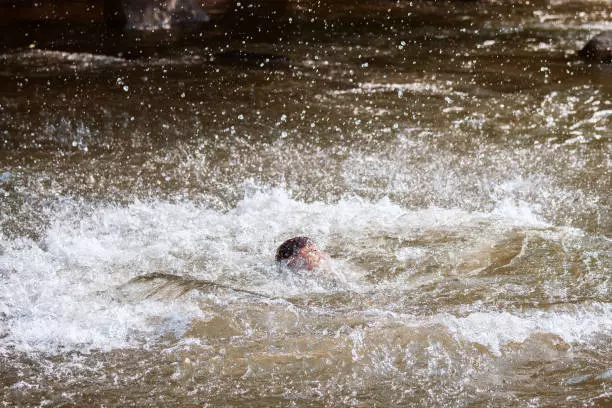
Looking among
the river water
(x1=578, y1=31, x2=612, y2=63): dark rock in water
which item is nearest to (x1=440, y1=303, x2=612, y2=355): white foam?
the river water

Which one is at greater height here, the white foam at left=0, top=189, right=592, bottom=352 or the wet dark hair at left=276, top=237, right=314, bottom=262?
the wet dark hair at left=276, top=237, right=314, bottom=262

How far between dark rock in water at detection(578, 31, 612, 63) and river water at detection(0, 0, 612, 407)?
18 centimetres

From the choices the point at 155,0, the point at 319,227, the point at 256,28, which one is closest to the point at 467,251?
the point at 319,227

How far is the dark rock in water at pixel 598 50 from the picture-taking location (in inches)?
338

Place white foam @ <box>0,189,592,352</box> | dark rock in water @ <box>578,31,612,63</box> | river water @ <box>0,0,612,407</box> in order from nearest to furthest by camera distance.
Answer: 1. river water @ <box>0,0,612,407</box>
2. white foam @ <box>0,189,592,352</box>
3. dark rock in water @ <box>578,31,612,63</box>

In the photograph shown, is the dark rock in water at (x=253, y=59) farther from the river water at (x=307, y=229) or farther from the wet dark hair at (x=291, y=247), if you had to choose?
the wet dark hair at (x=291, y=247)

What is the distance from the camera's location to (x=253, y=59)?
28.4 ft

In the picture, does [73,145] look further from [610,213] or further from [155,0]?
[155,0]

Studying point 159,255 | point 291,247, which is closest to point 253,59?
point 159,255

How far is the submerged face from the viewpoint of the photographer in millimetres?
4031

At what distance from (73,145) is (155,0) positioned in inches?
206

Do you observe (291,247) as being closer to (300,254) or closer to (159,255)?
(300,254)

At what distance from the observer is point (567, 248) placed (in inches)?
170

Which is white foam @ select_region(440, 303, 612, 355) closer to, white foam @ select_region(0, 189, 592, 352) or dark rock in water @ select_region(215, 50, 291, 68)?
white foam @ select_region(0, 189, 592, 352)
